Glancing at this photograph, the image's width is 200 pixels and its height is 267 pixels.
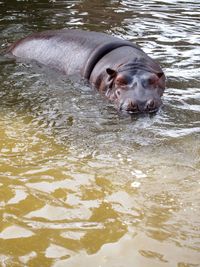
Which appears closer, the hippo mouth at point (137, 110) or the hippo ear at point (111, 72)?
the hippo mouth at point (137, 110)

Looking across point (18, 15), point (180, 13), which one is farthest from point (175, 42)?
point (18, 15)

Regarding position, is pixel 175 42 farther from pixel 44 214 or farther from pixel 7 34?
pixel 44 214

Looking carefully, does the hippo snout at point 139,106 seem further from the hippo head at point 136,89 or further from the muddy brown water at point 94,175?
the muddy brown water at point 94,175

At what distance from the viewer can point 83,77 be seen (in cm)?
705

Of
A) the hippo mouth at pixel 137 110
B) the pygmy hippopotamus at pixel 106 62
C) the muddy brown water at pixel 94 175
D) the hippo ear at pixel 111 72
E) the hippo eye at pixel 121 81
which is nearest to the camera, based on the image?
the muddy brown water at pixel 94 175

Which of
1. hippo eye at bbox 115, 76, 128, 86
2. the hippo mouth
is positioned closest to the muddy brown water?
the hippo mouth

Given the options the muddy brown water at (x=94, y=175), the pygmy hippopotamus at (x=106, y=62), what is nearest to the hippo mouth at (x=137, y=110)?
the pygmy hippopotamus at (x=106, y=62)

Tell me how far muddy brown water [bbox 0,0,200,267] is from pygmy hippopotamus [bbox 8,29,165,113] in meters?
0.19

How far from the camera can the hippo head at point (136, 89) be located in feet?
18.7

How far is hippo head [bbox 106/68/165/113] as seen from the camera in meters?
5.70

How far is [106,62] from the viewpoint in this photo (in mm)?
6820

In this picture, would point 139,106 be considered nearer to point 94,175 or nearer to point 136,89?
point 136,89

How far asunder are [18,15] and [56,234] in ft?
28.0

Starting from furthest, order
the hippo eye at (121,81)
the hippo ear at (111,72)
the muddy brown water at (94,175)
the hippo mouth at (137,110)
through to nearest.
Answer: the hippo ear at (111,72), the hippo eye at (121,81), the hippo mouth at (137,110), the muddy brown water at (94,175)
